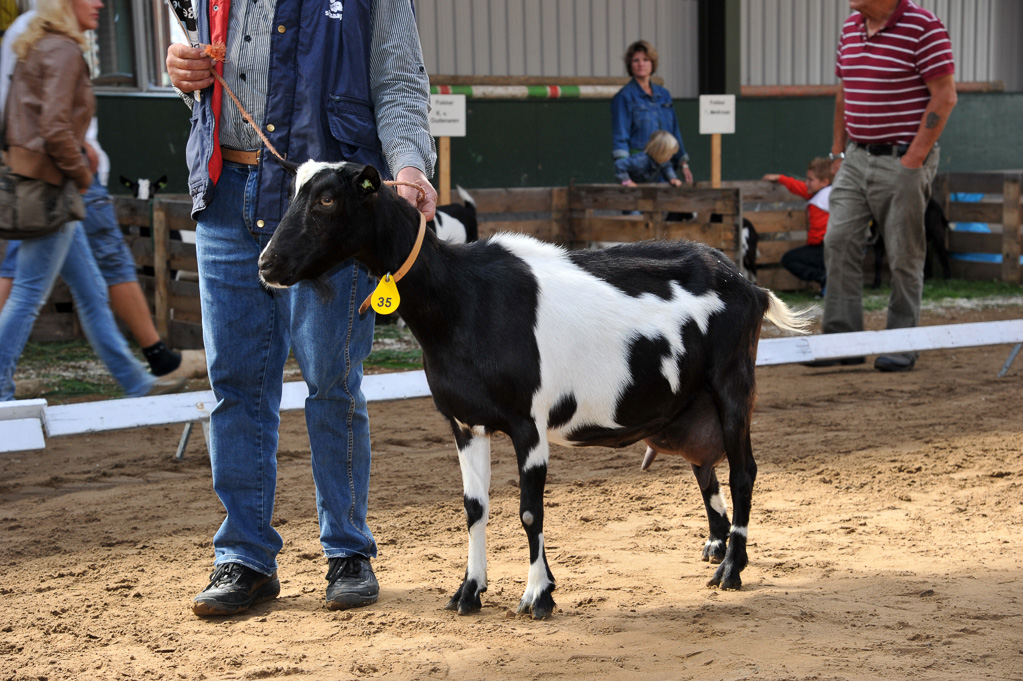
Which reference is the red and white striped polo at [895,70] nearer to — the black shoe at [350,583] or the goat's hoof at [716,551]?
the goat's hoof at [716,551]

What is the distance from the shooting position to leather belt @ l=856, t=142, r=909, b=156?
754cm

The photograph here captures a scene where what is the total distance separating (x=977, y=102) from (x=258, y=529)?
15673mm

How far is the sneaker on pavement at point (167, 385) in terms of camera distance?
700 centimetres

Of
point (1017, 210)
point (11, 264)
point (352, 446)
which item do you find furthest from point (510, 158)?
point (352, 446)

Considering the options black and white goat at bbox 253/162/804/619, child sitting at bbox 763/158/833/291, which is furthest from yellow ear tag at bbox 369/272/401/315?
child sitting at bbox 763/158/833/291

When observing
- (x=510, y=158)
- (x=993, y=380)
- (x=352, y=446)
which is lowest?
(x=993, y=380)

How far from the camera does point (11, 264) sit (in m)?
6.37

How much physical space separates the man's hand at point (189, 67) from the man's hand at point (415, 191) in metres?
0.70

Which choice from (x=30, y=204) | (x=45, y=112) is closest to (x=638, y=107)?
(x=45, y=112)

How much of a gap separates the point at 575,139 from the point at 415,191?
10.4 metres

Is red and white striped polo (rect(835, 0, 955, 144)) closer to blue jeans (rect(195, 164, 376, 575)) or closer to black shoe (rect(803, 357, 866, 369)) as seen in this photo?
black shoe (rect(803, 357, 866, 369))

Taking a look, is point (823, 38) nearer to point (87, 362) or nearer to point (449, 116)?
point (449, 116)

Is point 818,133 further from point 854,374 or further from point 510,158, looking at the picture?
point 854,374

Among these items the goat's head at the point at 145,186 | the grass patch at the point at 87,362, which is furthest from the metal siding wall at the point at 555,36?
the grass patch at the point at 87,362
